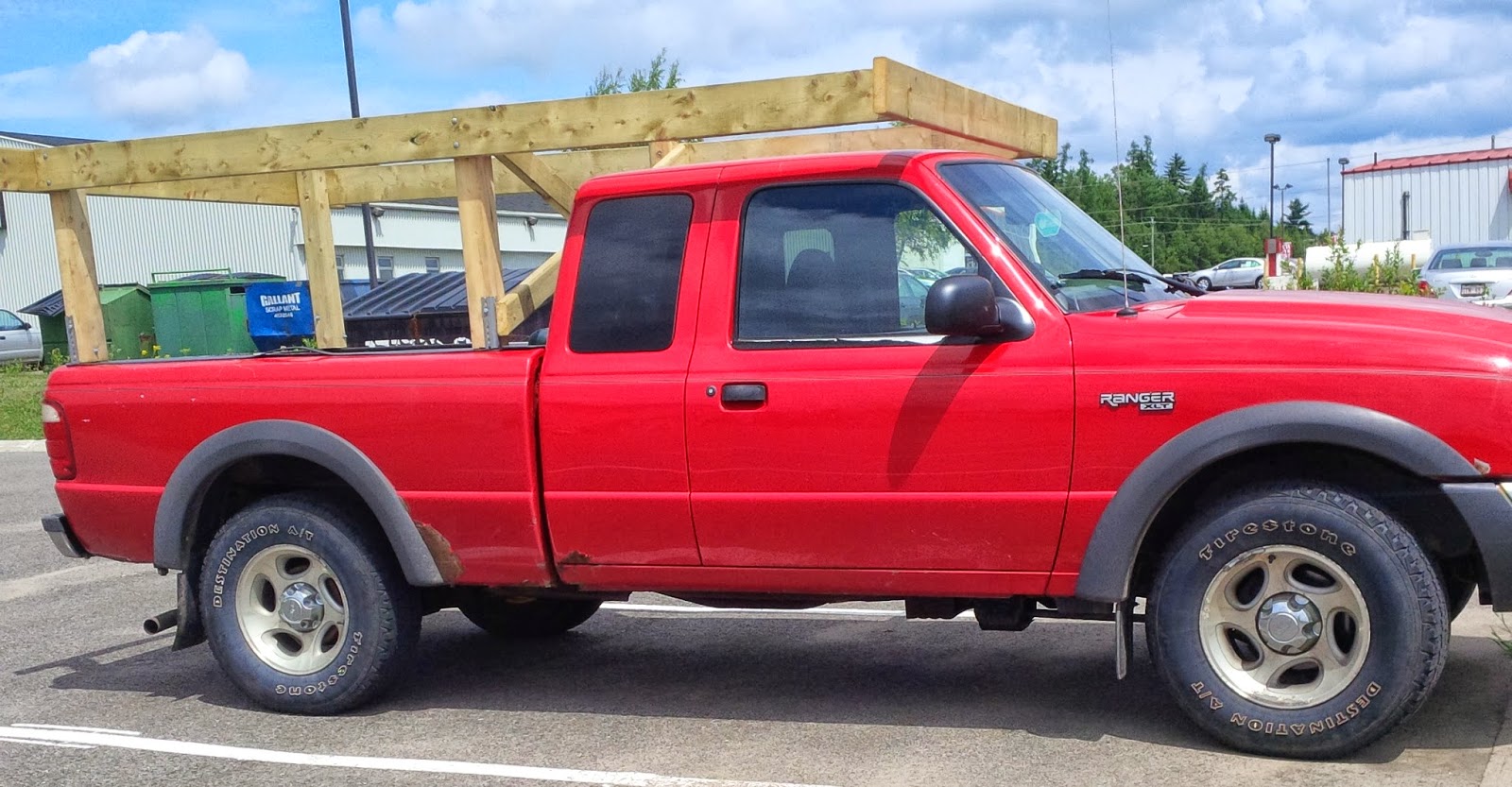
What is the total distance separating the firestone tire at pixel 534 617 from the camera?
6.77 meters

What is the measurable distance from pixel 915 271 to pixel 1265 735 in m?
1.84

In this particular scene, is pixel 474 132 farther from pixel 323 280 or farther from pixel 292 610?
pixel 292 610

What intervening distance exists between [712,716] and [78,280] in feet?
12.9

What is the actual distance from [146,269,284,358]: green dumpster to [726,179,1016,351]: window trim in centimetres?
2256

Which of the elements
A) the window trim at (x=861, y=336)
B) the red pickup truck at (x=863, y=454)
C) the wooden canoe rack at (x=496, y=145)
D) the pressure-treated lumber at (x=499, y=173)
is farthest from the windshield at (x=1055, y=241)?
the pressure-treated lumber at (x=499, y=173)

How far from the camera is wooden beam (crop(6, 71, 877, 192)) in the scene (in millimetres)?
5773

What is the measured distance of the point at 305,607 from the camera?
229 inches

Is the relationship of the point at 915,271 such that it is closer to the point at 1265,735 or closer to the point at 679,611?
the point at 1265,735

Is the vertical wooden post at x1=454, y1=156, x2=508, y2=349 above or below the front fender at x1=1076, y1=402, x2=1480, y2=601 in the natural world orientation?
above

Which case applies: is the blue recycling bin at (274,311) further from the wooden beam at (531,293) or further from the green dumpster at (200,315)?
the wooden beam at (531,293)

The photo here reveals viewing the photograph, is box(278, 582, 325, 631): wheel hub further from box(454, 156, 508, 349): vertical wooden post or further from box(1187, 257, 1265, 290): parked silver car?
box(1187, 257, 1265, 290): parked silver car

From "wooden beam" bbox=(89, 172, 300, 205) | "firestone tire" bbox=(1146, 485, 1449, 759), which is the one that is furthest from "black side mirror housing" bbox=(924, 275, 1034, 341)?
"wooden beam" bbox=(89, 172, 300, 205)

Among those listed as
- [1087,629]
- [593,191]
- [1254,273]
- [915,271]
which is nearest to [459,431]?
[593,191]

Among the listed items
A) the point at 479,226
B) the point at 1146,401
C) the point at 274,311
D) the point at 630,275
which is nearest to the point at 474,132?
the point at 479,226
